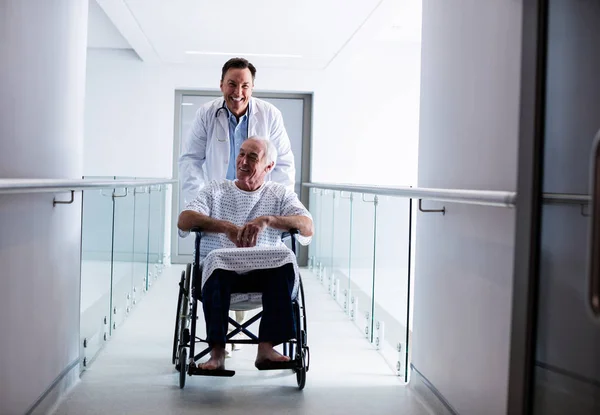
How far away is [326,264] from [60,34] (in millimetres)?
4523

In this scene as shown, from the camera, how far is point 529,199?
5.95 feet

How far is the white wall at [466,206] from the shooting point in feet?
7.78

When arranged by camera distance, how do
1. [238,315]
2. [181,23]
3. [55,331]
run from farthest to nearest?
[181,23] → [238,315] → [55,331]

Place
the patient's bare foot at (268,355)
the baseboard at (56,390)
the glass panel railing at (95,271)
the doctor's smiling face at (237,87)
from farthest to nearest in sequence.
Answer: the doctor's smiling face at (237,87)
the glass panel railing at (95,271)
the patient's bare foot at (268,355)
the baseboard at (56,390)

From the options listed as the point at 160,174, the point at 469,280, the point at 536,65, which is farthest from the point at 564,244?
the point at 160,174

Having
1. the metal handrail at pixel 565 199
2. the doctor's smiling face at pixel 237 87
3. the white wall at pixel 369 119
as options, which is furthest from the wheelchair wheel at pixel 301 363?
the white wall at pixel 369 119

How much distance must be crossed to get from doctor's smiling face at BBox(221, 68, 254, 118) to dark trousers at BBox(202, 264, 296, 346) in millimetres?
1253

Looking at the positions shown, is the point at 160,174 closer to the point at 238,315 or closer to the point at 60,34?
the point at 238,315

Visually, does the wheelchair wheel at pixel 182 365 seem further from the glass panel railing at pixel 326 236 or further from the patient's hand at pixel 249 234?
the glass panel railing at pixel 326 236

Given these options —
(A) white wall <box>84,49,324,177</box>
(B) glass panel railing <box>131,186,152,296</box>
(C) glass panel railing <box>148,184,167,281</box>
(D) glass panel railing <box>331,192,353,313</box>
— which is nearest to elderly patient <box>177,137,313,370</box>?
(D) glass panel railing <box>331,192,353,313</box>

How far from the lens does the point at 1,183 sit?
205 centimetres

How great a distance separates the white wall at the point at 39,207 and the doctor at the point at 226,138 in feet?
3.02

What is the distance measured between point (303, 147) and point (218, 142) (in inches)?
199

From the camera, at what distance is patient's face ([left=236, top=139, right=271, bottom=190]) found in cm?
376
